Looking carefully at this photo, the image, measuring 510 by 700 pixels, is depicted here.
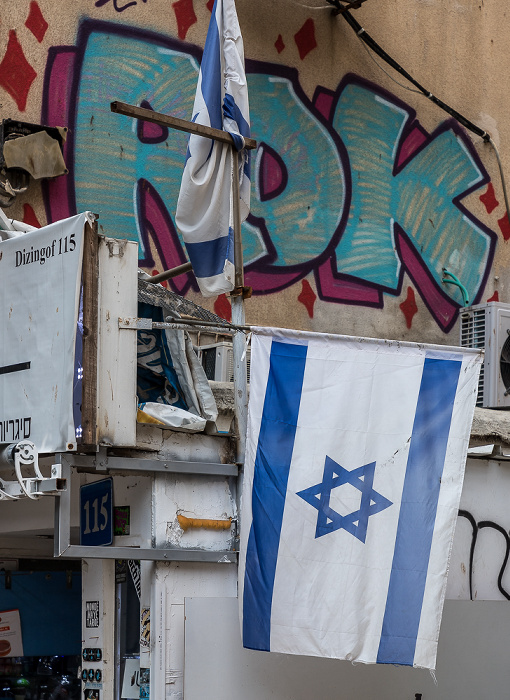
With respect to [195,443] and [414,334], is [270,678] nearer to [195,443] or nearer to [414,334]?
[195,443]

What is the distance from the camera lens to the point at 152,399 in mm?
7344

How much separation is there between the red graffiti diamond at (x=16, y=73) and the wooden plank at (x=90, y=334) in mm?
2922

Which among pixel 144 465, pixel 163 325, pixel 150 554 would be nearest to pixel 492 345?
pixel 163 325

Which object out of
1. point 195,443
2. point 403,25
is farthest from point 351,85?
point 195,443

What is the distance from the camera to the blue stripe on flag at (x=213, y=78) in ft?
24.0

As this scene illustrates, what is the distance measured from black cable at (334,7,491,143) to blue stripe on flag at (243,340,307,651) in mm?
5196

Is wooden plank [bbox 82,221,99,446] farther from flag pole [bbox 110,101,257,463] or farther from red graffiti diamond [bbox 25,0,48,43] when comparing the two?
red graffiti diamond [bbox 25,0,48,43]

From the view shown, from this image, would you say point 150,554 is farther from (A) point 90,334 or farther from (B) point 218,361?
(B) point 218,361

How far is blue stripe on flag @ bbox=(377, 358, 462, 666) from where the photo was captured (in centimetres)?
682

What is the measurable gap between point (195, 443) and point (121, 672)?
159cm

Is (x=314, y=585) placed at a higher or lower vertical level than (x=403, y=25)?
lower

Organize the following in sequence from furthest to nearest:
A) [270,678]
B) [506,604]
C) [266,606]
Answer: [506,604]
[270,678]
[266,606]

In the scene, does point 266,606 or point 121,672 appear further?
point 121,672

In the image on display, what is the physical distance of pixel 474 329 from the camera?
10.3 m
